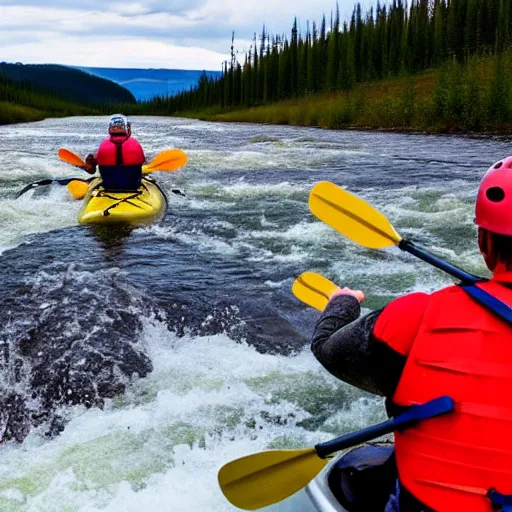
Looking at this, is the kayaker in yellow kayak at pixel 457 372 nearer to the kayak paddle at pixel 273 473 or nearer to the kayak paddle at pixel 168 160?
the kayak paddle at pixel 273 473

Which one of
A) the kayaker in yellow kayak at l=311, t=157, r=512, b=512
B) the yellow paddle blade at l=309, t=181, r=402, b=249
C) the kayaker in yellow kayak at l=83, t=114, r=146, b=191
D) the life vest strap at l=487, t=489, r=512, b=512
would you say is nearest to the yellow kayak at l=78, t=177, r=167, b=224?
the kayaker in yellow kayak at l=83, t=114, r=146, b=191

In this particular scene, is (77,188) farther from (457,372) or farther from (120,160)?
(457,372)

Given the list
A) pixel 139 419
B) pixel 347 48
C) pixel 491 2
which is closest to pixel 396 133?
pixel 139 419

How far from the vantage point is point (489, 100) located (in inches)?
766

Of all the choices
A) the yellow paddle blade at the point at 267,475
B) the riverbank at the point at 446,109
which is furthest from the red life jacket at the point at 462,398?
the riverbank at the point at 446,109

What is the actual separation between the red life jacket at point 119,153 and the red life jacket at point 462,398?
21.6 feet

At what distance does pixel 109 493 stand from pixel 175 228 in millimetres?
4995

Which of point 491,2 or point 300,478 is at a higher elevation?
point 491,2

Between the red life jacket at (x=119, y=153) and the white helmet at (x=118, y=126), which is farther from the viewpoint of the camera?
the white helmet at (x=118, y=126)

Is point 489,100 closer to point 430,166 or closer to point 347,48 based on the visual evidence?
point 430,166

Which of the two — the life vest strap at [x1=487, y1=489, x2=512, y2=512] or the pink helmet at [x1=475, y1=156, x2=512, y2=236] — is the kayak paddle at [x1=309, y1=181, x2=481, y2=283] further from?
the life vest strap at [x1=487, y1=489, x2=512, y2=512]

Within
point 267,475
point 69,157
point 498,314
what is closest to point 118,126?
point 69,157

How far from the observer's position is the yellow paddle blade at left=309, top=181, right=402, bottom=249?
2.21 metres

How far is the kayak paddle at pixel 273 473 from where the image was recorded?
1.87m
